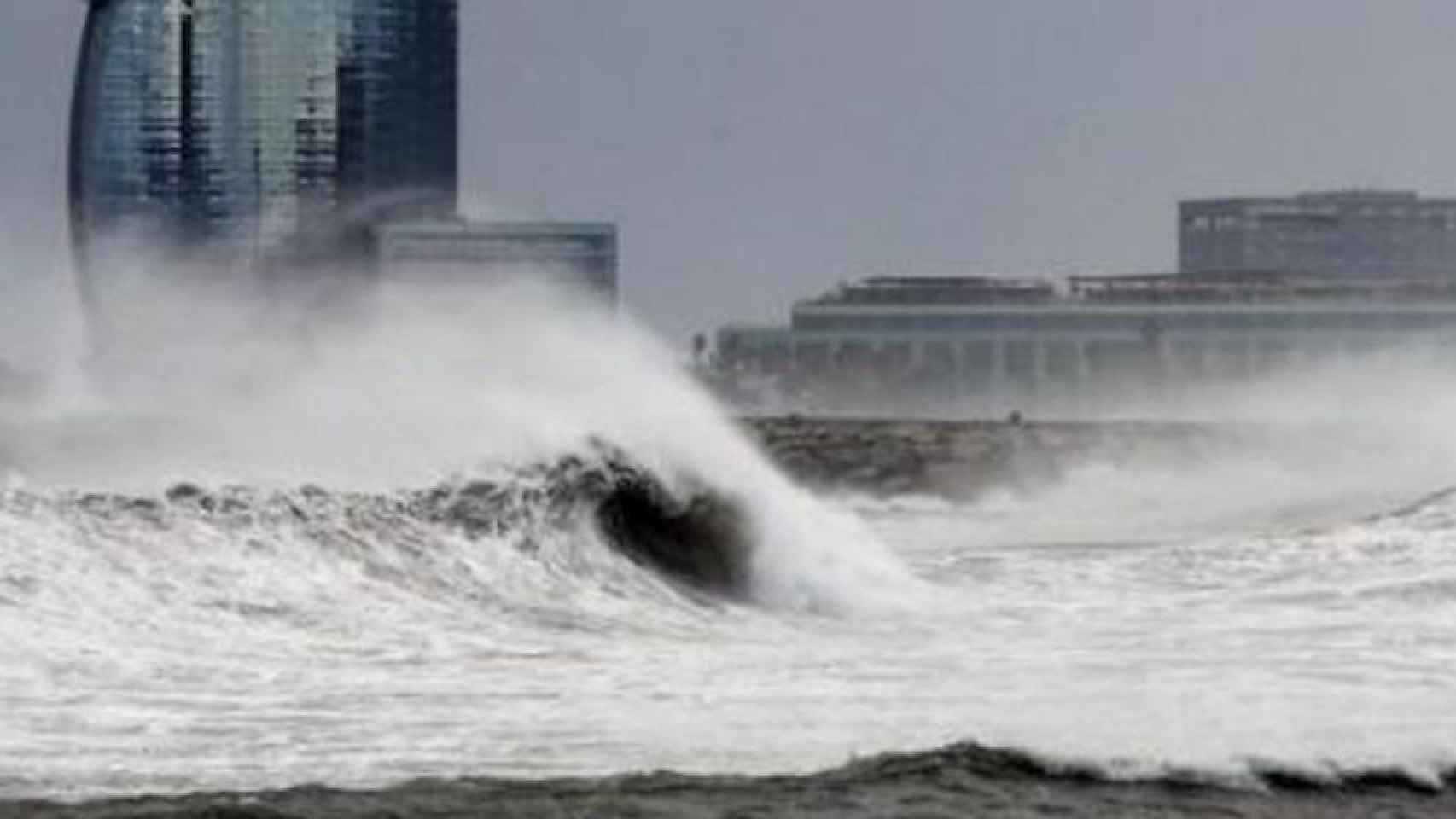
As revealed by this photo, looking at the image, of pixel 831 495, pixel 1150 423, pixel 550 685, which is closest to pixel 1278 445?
pixel 1150 423

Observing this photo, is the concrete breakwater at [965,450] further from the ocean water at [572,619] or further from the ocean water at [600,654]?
the ocean water at [600,654]

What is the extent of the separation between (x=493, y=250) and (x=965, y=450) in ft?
85.9

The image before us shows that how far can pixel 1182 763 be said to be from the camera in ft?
46.9

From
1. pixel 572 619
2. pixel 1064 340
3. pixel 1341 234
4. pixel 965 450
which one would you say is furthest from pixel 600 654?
pixel 1341 234

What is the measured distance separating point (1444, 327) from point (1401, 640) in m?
93.1

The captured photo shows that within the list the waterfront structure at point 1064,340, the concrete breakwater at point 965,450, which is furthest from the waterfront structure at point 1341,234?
the concrete breakwater at point 965,450

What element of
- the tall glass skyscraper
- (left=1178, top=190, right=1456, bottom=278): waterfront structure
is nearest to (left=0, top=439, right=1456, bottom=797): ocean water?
the tall glass skyscraper

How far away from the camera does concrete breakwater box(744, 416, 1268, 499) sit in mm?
57562

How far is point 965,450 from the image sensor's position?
6288 cm

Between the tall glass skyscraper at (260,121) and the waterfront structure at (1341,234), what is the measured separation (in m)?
62.0

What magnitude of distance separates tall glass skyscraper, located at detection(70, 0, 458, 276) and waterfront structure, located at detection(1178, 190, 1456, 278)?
203ft

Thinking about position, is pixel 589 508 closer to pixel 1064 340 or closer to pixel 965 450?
pixel 965 450

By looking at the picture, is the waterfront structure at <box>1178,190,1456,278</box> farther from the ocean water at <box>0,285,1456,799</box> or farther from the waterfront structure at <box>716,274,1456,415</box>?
the ocean water at <box>0,285,1456,799</box>

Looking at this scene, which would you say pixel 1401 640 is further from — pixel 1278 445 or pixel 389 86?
pixel 389 86
